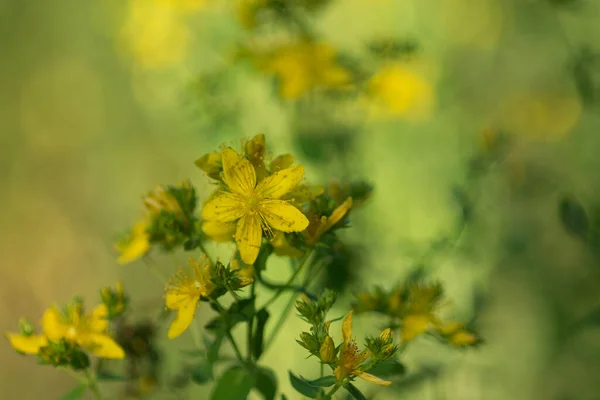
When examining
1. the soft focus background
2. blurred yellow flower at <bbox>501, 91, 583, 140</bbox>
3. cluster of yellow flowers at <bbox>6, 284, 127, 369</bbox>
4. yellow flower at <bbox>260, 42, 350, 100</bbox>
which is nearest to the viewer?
cluster of yellow flowers at <bbox>6, 284, 127, 369</bbox>

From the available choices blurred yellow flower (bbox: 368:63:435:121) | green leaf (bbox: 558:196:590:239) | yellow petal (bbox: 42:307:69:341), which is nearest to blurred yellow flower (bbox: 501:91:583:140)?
blurred yellow flower (bbox: 368:63:435:121)

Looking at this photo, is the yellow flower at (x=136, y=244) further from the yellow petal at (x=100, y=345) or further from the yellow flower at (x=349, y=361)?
the yellow flower at (x=349, y=361)

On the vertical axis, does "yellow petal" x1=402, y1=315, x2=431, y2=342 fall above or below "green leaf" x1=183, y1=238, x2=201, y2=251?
below

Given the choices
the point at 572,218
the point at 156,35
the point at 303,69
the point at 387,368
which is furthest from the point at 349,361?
the point at 156,35

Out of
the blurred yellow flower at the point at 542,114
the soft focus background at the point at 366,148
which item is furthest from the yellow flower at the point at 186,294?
the blurred yellow flower at the point at 542,114

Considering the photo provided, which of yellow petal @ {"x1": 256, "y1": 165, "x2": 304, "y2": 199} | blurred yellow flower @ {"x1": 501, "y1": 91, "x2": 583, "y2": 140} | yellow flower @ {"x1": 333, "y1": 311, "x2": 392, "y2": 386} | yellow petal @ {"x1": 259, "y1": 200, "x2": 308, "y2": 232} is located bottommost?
blurred yellow flower @ {"x1": 501, "y1": 91, "x2": 583, "y2": 140}

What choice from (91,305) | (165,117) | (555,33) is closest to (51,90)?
(165,117)

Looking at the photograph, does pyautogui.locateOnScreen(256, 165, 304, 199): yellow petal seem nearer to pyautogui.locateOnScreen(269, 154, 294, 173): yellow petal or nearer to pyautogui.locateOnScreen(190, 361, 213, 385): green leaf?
pyautogui.locateOnScreen(269, 154, 294, 173): yellow petal
